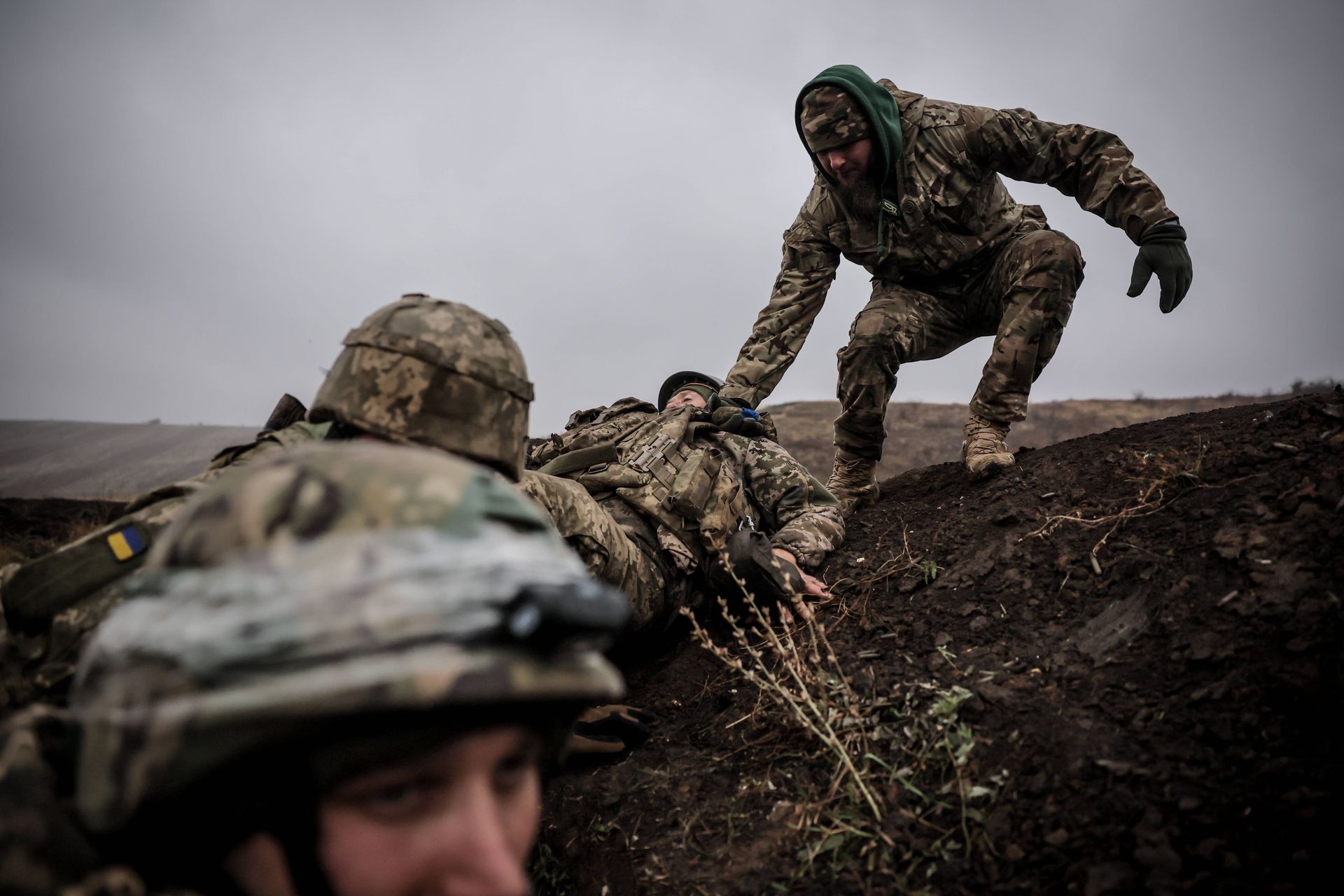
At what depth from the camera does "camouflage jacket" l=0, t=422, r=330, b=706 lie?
2012 mm

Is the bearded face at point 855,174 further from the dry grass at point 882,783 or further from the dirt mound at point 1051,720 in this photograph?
the dry grass at point 882,783

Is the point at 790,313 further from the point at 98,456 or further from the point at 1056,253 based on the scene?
the point at 98,456

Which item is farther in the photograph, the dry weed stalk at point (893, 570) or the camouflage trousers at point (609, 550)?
the dry weed stalk at point (893, 570)

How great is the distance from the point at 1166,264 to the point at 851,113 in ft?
5.98

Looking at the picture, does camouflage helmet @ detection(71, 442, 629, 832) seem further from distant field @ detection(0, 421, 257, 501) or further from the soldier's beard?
distant field @ detection(0, 421, 257, 501)

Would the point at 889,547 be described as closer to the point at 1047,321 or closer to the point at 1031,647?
the point at 1031,647

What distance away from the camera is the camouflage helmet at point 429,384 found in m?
2.46

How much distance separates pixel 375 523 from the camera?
1201 mm

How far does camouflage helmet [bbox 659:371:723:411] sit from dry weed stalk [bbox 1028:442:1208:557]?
2.56 m

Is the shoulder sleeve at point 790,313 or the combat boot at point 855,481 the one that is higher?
the shoulder sleeve at point 790,313

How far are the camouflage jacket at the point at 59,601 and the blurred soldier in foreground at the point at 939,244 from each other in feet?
11.5

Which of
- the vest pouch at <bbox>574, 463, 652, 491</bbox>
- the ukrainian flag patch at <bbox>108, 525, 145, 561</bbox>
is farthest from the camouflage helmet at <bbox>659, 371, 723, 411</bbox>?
the ukrainian flag patch at <bbox>108, 525, 145, 561</bbox>

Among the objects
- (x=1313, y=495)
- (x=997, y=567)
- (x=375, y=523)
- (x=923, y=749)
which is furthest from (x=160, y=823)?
(x=1313, y=495)

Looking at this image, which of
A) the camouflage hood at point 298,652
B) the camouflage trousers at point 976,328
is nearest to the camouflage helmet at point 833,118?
the camouflage trousers at point 976,328
